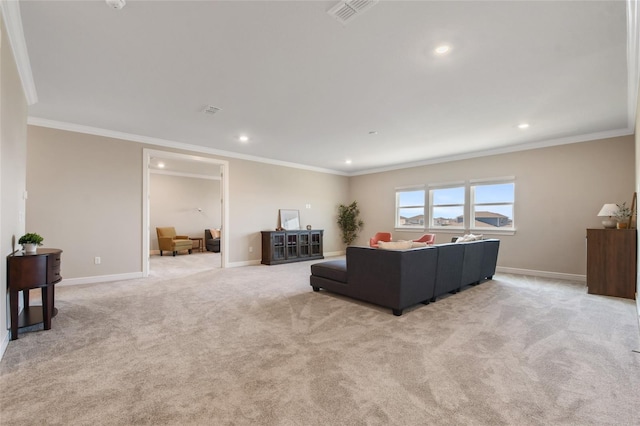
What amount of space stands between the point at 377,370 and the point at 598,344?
6.75ft

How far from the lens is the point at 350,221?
882 cm

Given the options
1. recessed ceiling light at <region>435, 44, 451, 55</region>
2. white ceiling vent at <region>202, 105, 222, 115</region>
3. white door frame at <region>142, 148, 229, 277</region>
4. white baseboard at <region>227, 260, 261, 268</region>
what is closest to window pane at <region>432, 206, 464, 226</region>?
A: white baseboard at <region>227, 260, 261, 268</region>

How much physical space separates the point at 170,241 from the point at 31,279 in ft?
21.0

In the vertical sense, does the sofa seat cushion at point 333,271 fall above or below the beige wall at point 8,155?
below

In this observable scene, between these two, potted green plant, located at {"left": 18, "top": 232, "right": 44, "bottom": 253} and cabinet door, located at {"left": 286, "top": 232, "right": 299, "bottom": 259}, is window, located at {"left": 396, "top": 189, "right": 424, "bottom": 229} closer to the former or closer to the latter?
cabinet door, located at {"left": 286, "top": 232, "right": 299, "bottom": 259}

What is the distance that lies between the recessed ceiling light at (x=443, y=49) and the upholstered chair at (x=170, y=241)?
8.41 metres

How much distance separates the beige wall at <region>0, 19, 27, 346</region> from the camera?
2.29 m

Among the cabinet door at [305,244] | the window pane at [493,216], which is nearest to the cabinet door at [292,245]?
the cabinet door at [305,244]

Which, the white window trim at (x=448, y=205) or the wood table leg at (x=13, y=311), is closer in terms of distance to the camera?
the wood table leg at (x=13, y=311)

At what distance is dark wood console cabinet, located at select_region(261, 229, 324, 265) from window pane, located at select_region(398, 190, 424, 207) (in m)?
2.33

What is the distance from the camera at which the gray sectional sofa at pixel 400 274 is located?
3262 millimetres

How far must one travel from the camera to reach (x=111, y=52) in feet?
8.80

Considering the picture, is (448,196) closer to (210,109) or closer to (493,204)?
(493,204)

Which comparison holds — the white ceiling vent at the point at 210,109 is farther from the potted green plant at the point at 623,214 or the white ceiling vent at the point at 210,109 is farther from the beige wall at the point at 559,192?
the potted green plant at the point at 623,214
